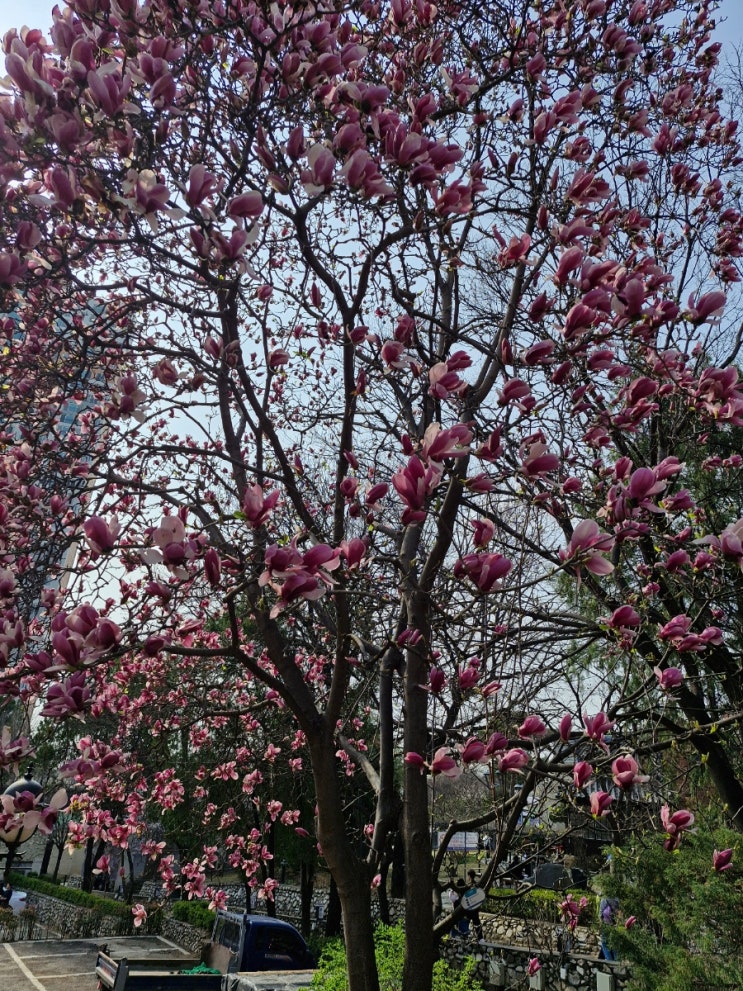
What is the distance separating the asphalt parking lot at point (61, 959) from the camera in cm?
1062

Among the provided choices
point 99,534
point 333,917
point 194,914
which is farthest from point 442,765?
point 194,914

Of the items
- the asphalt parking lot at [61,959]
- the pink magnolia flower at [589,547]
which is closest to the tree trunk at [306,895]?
the asphalt parking lot at [61,959]

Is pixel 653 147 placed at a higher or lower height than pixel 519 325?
higher

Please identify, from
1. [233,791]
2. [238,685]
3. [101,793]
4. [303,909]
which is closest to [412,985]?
[101,793]

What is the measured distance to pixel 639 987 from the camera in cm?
489

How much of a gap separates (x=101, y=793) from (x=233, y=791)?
8893mm

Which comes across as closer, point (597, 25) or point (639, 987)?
point (597, 25)

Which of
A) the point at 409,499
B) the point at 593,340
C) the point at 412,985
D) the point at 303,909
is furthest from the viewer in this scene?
the point at 303,909

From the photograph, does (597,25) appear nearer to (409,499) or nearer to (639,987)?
(409,499)

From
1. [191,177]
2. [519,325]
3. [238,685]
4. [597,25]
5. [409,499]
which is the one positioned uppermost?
[597,25]

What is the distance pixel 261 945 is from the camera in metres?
9.17

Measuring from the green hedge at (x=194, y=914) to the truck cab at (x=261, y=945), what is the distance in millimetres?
5235

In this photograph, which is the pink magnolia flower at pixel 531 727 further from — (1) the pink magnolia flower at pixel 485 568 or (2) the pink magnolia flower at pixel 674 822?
(2) the pink magnolia flower at pixel 674 822

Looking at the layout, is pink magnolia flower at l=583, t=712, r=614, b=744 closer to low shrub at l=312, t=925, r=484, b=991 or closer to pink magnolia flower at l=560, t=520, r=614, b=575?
pink magnolia flower at l=560, t=520, r=614, b=575
